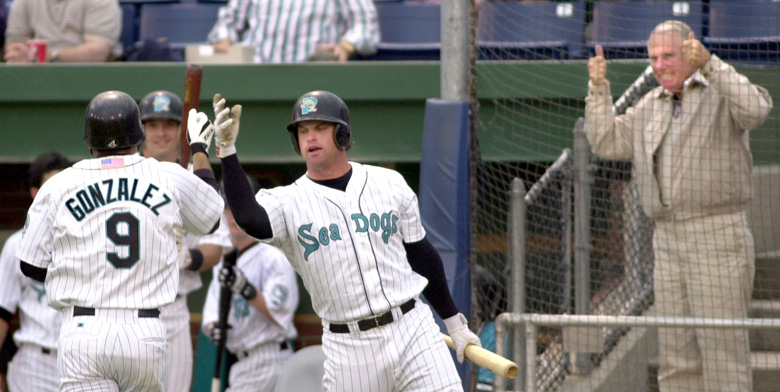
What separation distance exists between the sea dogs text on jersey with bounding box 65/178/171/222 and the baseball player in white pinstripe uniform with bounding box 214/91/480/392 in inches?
11.6

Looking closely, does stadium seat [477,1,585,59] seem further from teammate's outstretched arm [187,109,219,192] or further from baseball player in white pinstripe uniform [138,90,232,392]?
teammate's outstretched arm [187,109,219,192]

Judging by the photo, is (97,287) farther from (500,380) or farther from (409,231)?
(500,380)

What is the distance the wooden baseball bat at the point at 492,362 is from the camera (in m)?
2.98

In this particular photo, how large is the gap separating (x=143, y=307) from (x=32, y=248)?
1.51ft

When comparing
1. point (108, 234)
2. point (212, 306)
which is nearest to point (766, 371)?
point (212, 306)

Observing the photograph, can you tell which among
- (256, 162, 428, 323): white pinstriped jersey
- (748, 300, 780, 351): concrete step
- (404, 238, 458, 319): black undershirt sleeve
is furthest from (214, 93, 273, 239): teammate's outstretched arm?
(748, 300, 780, 351): concrete step

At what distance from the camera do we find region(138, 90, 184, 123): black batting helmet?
4594 millimetres

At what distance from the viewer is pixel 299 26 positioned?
6.35 metres

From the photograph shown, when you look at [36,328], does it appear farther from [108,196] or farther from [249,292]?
[108,196]

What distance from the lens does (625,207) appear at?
203 inches

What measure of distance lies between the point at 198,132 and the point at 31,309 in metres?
1.68

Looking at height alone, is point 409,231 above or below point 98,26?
below

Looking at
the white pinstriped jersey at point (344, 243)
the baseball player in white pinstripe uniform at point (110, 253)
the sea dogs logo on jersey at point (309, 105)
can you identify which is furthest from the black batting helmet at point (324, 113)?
the baseball player in white pinstripe uniform at point (110, 253)

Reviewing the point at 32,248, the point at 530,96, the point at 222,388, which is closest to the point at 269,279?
the point at 222,388
